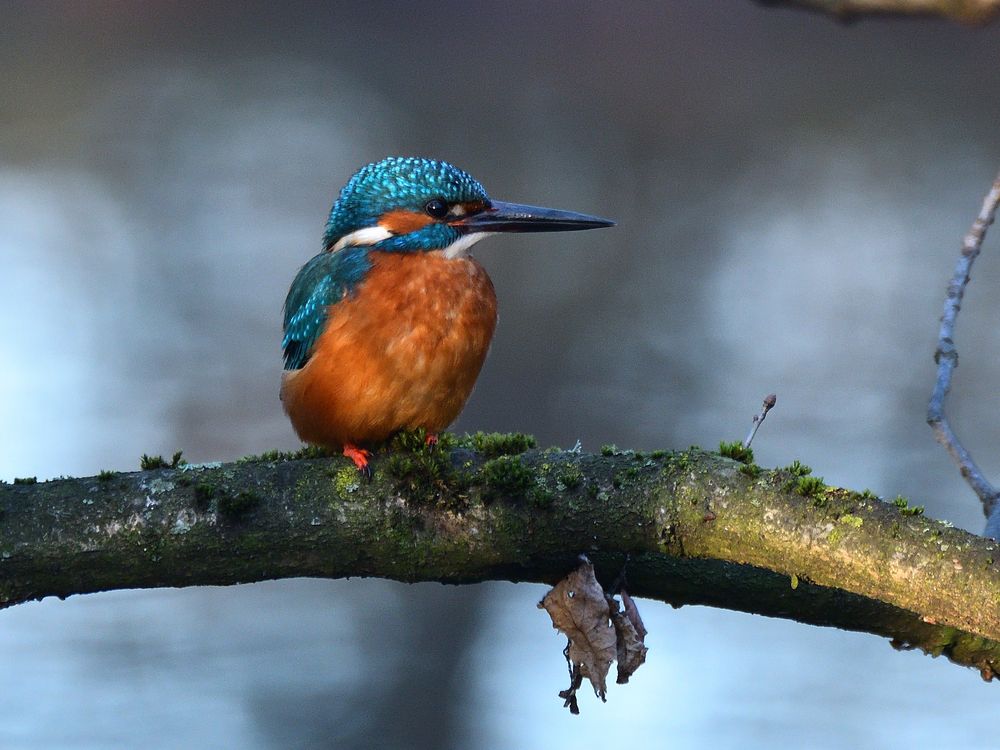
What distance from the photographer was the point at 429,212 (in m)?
3.64

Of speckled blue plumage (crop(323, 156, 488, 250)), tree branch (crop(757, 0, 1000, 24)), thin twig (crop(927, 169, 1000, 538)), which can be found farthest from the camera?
speckled blue plumage (crop(323, 156, 488, 250))

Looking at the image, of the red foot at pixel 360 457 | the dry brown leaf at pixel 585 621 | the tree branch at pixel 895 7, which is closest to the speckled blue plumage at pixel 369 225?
the red foot at pixel 360 457

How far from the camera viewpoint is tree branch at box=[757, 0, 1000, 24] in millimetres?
1620

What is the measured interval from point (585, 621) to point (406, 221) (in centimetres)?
141

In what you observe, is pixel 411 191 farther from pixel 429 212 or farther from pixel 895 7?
pixel 895 7

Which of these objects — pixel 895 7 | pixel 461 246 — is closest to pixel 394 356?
pixel 461 246

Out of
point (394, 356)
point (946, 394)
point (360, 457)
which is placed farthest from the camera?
point (394, 356)

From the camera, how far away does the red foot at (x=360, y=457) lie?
2807mm

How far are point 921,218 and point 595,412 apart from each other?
2.04 meters

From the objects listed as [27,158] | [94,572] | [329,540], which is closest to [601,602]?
[329,540]

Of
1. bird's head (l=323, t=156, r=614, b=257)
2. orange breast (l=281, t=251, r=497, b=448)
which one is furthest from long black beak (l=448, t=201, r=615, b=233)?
orange breast (l=281, t=251, r=497, b=448)

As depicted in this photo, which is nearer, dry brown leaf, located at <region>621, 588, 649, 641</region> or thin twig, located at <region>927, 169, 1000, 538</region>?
thin twig, located at <region>927, 169, 1000, 538</region>

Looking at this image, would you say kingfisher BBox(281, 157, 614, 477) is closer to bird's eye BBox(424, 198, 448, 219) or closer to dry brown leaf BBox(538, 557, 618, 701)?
bird's eye BBox(424, 198, 448, 219)

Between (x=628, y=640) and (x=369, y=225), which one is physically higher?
(x=369, y=225)
